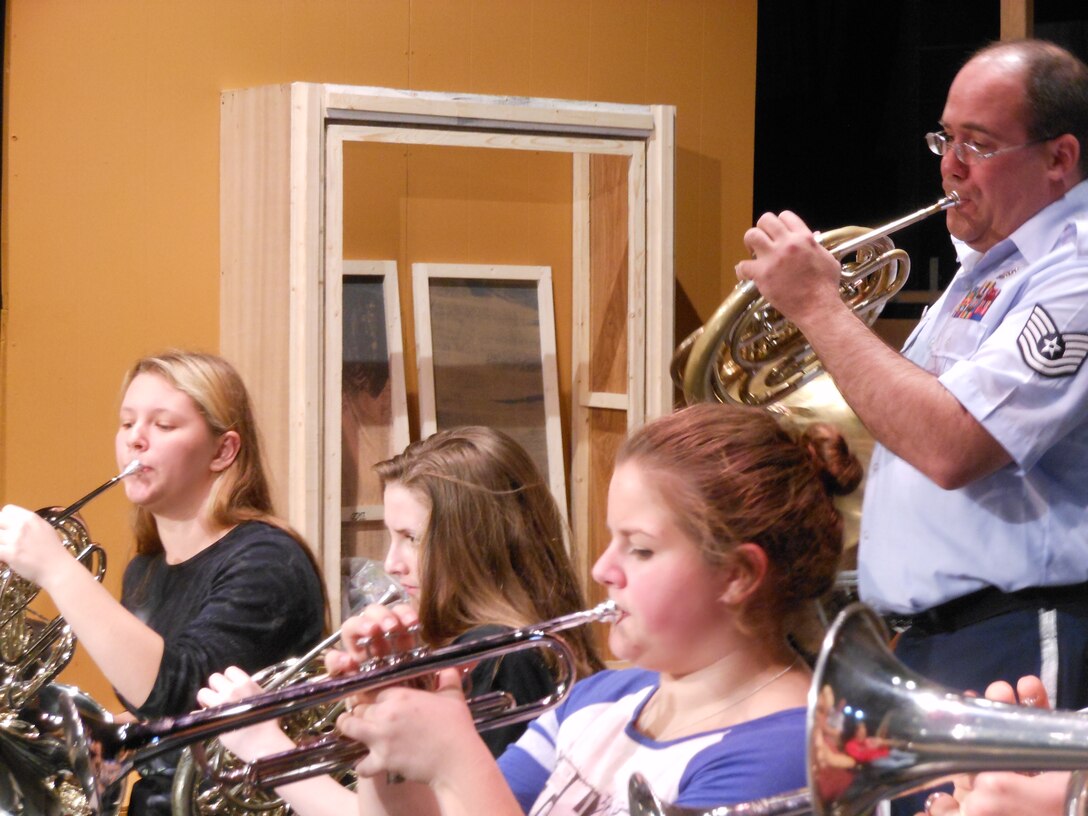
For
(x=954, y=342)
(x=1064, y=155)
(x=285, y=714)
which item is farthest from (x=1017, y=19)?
(x=285, y=714)

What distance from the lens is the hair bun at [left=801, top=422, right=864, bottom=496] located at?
1385mm

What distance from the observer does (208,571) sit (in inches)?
84.2

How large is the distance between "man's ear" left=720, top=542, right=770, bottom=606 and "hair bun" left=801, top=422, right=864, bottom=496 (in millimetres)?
117

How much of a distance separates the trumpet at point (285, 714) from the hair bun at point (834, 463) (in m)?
0.26

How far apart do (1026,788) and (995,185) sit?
0.93 meters

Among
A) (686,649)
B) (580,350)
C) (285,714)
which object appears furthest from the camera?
(580,350)

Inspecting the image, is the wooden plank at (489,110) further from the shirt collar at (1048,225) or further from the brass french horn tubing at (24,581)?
the shirt collar at (1048,225)

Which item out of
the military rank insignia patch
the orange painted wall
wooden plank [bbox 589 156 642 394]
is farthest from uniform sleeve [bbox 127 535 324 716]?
wooden plank [bbox 589 156 642 394]

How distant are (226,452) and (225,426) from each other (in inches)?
1.6

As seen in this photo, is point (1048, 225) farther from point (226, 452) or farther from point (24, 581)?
point (24, 581)

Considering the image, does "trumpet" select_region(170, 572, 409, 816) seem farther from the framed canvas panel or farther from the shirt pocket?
the framed canvas panel

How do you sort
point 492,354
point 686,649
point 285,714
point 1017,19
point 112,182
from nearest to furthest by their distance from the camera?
point 686,649
point 285,714
point 1017,19
point 112,182
point 492,354

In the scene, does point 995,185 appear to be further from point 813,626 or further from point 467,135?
point 467,135

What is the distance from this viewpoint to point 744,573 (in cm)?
132
